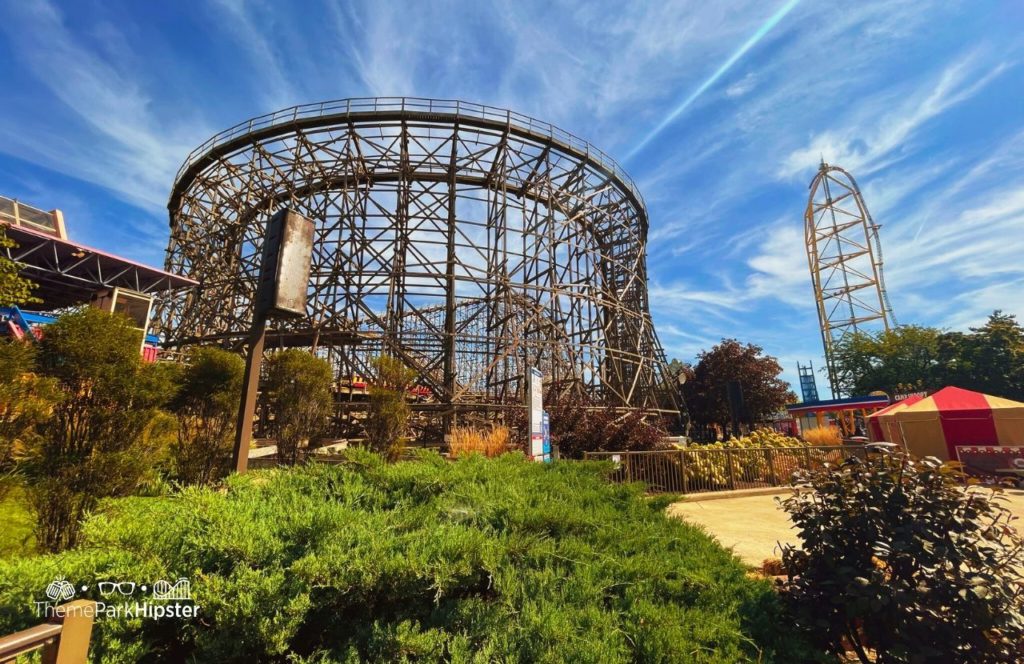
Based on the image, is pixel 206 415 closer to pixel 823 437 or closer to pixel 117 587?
pixel 117 587

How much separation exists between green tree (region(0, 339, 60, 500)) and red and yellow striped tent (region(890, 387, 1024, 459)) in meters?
16.9

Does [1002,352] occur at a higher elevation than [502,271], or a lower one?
lower

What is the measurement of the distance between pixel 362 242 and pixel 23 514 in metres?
13.5

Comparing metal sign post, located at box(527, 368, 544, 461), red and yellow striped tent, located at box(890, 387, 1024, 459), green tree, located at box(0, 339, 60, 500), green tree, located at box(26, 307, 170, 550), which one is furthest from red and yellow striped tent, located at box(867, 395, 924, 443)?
green tree, located at box(0, 339, 60, 500)

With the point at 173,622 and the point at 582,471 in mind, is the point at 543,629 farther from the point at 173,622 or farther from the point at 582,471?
the point at 582,471

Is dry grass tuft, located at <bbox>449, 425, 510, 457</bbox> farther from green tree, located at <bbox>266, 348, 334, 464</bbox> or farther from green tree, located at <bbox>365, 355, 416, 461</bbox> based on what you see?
green tree, located at <bbox>266, 348, 334, 464</bbox>

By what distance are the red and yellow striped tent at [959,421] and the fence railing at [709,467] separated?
443 centimetres

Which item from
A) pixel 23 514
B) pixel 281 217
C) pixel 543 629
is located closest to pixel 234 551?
pixel 543 629

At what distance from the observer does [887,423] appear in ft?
46.6

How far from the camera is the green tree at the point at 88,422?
3.69 meters

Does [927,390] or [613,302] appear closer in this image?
[613,302]

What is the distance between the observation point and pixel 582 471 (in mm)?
4613

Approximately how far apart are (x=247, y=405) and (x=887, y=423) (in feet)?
60.9

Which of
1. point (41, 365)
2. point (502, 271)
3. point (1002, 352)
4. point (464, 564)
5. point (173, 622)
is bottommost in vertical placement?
point (173, 622)
